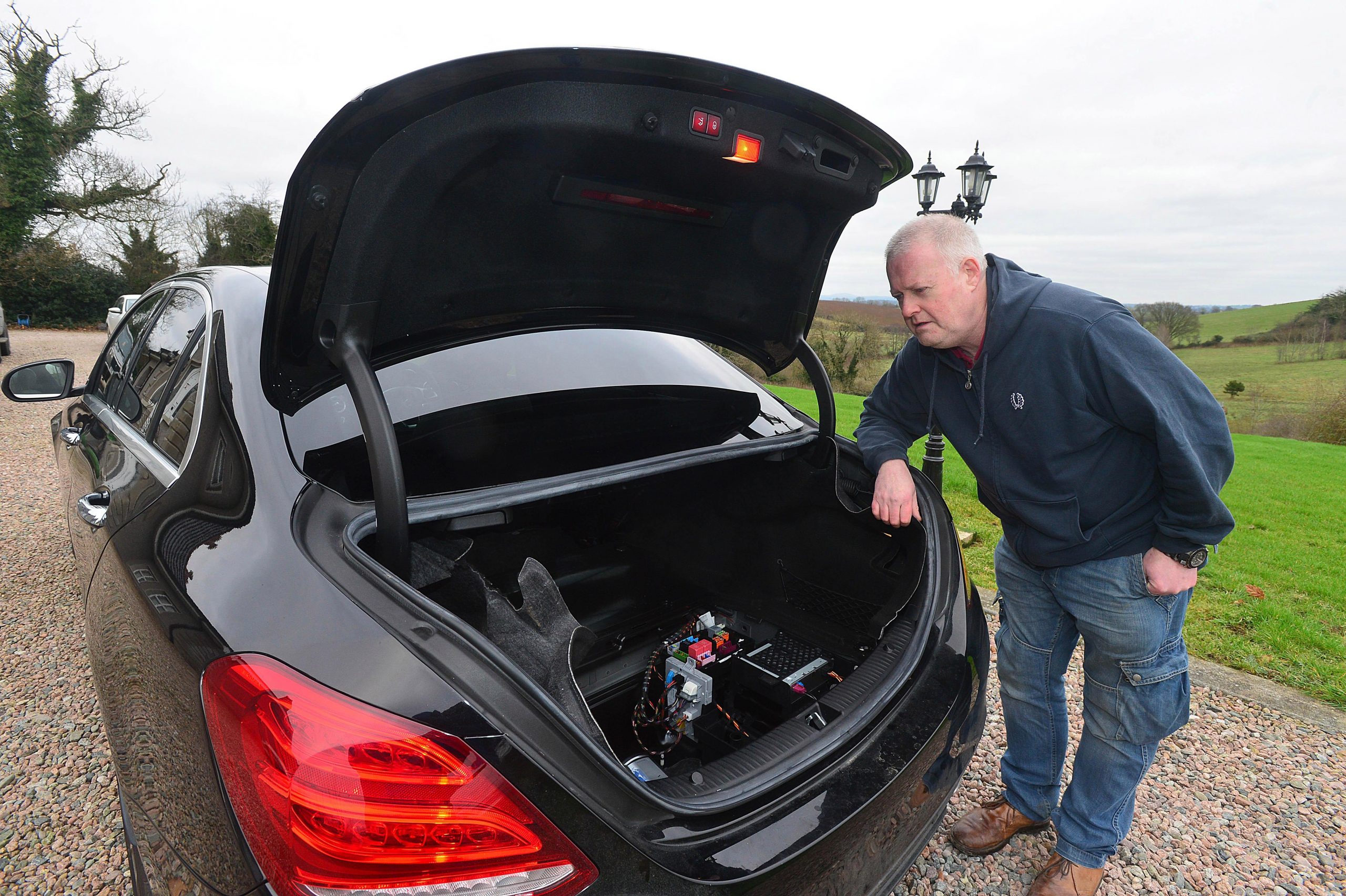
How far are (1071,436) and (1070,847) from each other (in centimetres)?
114

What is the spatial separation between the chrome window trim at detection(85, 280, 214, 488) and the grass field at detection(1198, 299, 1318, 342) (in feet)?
144

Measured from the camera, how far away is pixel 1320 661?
11.7 feet

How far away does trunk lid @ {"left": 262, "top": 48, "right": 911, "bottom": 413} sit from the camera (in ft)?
4.17

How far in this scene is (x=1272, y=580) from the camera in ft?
16.6

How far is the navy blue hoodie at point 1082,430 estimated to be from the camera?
162 cm

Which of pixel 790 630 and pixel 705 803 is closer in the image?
pixel 705 803

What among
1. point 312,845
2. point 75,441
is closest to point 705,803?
point 312,845

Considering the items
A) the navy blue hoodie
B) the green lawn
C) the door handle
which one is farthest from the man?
the green lawn

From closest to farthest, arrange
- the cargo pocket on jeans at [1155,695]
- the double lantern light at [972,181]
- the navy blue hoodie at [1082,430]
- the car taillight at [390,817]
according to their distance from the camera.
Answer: the car taillight at [390,817] → the navy blue hoodie at [1082,430] → the cargo pocket on jeans at [1155,695] → the double lantern light at [972,181]

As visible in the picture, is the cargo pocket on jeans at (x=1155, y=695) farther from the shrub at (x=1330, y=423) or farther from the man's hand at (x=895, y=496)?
the shrub at (x=1330, y=423)

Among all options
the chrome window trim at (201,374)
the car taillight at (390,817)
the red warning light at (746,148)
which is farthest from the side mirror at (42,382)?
the red warning light at (746,148)

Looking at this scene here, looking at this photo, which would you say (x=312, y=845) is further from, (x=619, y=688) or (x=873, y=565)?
(x=873, y=565)

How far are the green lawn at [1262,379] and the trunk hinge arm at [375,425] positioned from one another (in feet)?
Result: 57.9

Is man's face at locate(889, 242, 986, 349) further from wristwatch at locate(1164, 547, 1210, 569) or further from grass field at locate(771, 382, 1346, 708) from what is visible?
grass field at locate(771, 382, 1346, 708)
